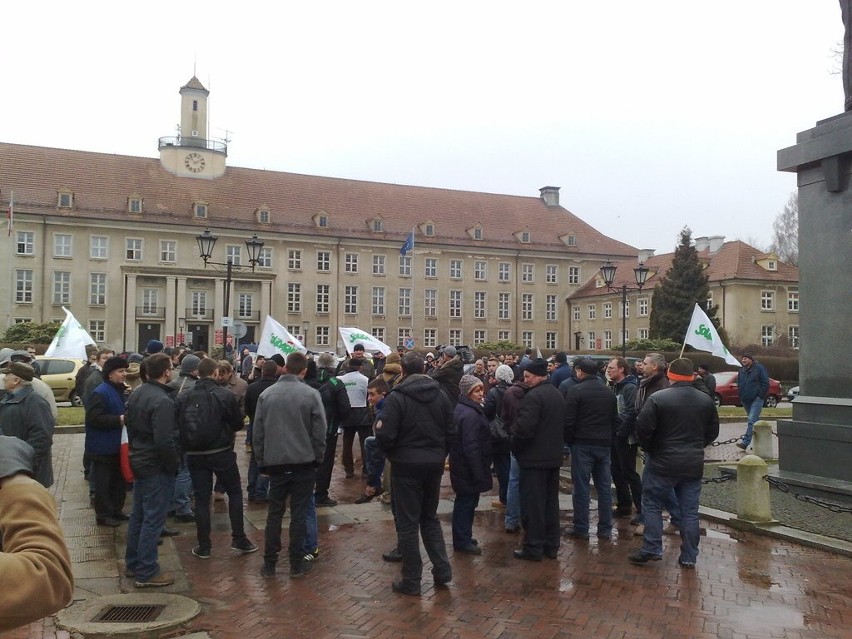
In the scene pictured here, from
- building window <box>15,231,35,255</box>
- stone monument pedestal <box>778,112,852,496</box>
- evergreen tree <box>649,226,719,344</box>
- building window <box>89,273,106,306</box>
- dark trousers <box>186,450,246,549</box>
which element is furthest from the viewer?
building window <box>89,273,106,306</box>

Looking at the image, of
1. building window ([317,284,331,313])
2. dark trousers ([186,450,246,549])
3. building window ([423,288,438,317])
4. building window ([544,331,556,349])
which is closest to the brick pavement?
dark trousers ([186,450,246,549])

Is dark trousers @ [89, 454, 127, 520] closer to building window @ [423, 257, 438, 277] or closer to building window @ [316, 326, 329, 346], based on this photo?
building window @ [316, 326, 329, 346]

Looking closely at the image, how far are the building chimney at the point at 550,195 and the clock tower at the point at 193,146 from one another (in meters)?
30.1

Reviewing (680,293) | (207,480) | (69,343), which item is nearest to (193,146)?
(680,293)

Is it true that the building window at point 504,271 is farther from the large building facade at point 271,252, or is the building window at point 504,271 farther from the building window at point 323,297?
the building window at point 323,297

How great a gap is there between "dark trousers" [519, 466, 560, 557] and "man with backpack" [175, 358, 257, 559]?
107 inches

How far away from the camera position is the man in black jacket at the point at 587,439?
315 inches

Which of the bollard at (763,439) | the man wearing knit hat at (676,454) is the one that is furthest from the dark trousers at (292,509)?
the bollard at (763,439)

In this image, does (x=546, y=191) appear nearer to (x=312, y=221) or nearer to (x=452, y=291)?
(x=452, y=291)

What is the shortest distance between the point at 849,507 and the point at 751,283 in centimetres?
4854

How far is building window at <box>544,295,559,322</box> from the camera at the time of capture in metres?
68.5

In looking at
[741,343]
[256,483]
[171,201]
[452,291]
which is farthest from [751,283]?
[256,483]

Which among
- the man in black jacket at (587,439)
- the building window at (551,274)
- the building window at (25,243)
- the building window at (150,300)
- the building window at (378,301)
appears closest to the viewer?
the man in black jacket at (587,439)

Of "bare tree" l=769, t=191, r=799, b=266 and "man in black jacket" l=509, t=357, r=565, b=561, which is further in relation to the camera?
"bare tree" l=769, t=191, r=799, b=266
